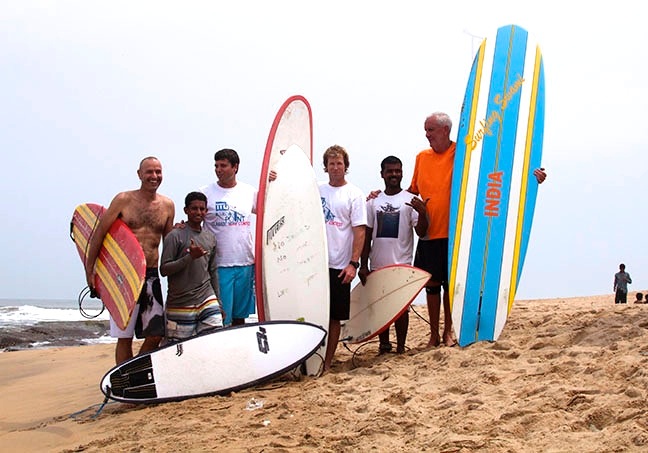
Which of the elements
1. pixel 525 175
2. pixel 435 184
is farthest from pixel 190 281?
pixel 525 175

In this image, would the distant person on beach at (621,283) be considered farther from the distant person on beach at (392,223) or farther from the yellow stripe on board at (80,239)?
the yellow stripe on board at (80,239)

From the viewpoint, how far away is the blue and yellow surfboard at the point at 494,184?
14.0 feet

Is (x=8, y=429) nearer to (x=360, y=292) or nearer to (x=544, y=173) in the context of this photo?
(x=360, y=292)

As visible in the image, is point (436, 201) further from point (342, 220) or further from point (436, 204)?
point (342, 220)

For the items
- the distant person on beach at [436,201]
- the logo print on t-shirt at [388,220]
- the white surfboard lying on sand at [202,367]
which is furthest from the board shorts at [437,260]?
the white surfboard lying on sand at [202,367]

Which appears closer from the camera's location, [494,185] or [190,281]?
[190,281]

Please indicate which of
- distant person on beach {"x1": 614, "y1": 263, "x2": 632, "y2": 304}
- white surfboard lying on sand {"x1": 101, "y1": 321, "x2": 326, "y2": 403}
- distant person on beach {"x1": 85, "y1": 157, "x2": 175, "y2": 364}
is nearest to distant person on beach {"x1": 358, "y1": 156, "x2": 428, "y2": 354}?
white surfboard lying on sand {"x1": 101, "y1": 321, "x2": 326, "y2": 403}

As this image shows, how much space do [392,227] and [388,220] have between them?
0.05m

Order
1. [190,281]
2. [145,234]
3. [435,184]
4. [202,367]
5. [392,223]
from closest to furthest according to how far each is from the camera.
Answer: [202,367], [190,281], [145,234], [392,223], [435,184]

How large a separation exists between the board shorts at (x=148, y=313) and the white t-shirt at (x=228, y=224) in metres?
0.45

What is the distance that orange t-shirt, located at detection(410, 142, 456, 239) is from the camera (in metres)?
4.33

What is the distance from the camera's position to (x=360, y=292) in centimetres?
464

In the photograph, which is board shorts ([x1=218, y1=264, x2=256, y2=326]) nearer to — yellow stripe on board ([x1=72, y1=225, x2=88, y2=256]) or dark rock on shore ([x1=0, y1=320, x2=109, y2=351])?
yellow stripe on board ([x1=72, y1=225, x2=88, y2=256])

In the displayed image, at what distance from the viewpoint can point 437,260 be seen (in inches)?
170
